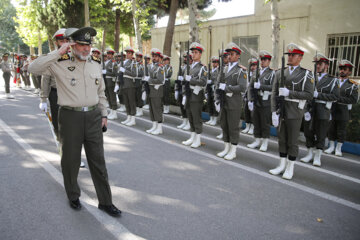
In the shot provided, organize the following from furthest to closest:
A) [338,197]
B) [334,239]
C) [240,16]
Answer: [240,16] < [338,197] < [334,239]

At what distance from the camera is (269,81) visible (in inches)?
264

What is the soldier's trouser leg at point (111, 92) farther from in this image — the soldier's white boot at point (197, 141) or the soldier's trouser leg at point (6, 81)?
the soldier's trouser leg at point (6, 81)

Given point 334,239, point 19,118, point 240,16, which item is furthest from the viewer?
point 240,16

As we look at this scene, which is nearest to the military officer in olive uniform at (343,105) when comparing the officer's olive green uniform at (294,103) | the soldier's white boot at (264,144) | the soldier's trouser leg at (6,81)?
the soldier's white boot at (264,144)

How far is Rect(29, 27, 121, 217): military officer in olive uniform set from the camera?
319cm

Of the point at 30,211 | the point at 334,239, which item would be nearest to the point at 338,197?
the point at 334,239

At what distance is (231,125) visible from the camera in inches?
229

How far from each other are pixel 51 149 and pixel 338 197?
213 inches

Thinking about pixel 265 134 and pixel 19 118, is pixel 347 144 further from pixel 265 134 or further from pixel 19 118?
pixel 19 118

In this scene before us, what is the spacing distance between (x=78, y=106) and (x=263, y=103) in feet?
15.5

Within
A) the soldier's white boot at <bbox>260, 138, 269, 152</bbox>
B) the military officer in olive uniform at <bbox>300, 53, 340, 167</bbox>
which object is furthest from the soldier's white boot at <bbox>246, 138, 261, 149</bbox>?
the military officer in olive uniform at <bbox>300, 53, 340, 167</bbox>

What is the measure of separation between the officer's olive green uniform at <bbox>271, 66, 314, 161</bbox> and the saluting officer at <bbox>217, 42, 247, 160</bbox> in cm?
97

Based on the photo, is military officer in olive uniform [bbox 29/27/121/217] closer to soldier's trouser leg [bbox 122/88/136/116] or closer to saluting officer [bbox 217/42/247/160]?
saluting officer [bbox 217/42/247/160]

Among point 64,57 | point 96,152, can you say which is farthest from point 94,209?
point 64,57
